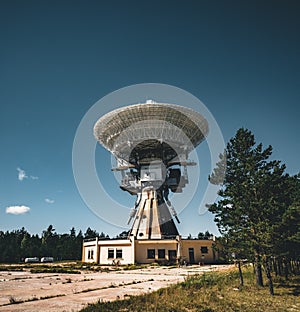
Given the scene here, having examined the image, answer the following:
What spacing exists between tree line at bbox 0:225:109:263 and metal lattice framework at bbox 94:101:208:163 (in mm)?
31878

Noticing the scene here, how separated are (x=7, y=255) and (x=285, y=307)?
61.5 metres

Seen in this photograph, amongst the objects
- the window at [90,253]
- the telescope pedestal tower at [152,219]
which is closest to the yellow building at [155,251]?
the telescope pedestal tower at [152,219]

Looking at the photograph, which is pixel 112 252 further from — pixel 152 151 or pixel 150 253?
pixel 152 151

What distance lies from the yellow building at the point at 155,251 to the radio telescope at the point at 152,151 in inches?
65.4

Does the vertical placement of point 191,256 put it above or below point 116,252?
below

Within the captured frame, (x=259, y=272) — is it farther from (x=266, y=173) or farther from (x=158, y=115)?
(x=158, y=115)

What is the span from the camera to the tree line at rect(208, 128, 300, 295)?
12.9 metres

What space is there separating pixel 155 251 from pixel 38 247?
37.0 m

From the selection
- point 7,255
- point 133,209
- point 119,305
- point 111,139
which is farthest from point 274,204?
point 7,255

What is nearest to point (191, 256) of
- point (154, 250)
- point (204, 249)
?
point (204, 249)

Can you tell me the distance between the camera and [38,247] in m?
64.2

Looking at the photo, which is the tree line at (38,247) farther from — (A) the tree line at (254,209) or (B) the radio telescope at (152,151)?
(A) the tree line at (254,209)

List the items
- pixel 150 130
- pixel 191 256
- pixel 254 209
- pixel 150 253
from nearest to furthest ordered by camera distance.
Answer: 1. pixel 254 209
2. pixel 150 130
3. pixel 150 253
4. pixel 191 256

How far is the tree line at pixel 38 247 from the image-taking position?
59500 millimetres
